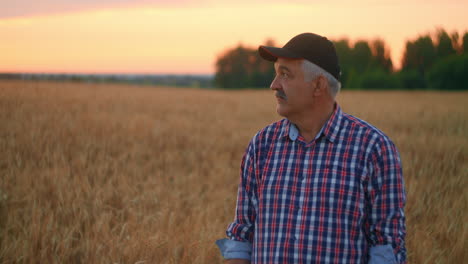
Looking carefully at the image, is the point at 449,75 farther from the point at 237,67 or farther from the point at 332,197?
the point at 237,67

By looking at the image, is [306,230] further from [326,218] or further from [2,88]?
[2,88]

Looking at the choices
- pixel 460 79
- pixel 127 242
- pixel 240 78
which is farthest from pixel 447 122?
pixel 240 78

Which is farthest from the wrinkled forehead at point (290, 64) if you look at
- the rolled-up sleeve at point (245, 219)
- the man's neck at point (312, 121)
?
the rolled-up sleeve at point (245, 219)

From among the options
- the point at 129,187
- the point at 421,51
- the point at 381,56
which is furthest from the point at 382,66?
the point at 129,187

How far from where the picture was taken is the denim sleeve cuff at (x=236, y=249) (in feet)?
6.17

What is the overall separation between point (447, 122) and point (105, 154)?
694 centimetres

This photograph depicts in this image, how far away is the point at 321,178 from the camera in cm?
168

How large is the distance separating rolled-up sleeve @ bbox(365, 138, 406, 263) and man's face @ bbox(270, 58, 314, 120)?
0.33 metres

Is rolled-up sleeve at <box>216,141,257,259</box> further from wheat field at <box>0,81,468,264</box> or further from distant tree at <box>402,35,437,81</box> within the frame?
distant tree at <box>402,35,437,81</box>

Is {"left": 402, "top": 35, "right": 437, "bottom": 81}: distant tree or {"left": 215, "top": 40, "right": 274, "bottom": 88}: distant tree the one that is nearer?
{"left": 402, "top": 35, "right": 437, "bottom": 81}: distant tree

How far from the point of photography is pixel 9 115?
18.3 feet

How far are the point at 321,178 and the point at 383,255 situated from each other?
0.36 meters

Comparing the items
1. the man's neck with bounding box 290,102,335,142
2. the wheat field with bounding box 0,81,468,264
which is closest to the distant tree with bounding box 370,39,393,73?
the wheat field with bounding box 0,81,468,264

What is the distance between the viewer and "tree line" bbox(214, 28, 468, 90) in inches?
706
